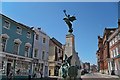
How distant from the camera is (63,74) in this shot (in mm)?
16156

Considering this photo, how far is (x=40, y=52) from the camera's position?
32750 millimetres

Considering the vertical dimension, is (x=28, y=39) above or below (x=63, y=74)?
above

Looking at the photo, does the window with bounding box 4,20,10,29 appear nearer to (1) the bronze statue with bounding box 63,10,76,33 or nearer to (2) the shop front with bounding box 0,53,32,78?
(2) the shop front with bounding box 0,53,32,78

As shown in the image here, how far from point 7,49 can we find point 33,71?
7627 millimetres

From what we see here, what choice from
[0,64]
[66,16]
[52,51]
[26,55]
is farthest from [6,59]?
[52,51]

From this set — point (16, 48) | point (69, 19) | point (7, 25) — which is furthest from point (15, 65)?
point (69, 19)

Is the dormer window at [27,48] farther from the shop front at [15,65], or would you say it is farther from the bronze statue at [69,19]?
the bronze statue at [69,19]

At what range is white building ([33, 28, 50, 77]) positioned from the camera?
31.2 meters

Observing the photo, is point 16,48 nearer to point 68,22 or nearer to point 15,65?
point 15,65

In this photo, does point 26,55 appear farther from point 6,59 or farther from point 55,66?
point 55,66

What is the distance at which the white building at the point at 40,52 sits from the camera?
1228 inches

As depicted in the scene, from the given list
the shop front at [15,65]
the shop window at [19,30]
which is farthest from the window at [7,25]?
the shop front at [15,65]

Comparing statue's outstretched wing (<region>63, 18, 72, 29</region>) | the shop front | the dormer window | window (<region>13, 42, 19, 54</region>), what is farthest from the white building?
statue's outstretched wing (<region>63, 18, 72, 29</region>)

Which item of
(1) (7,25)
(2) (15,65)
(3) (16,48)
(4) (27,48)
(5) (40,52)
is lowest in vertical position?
(2) (15,65)
